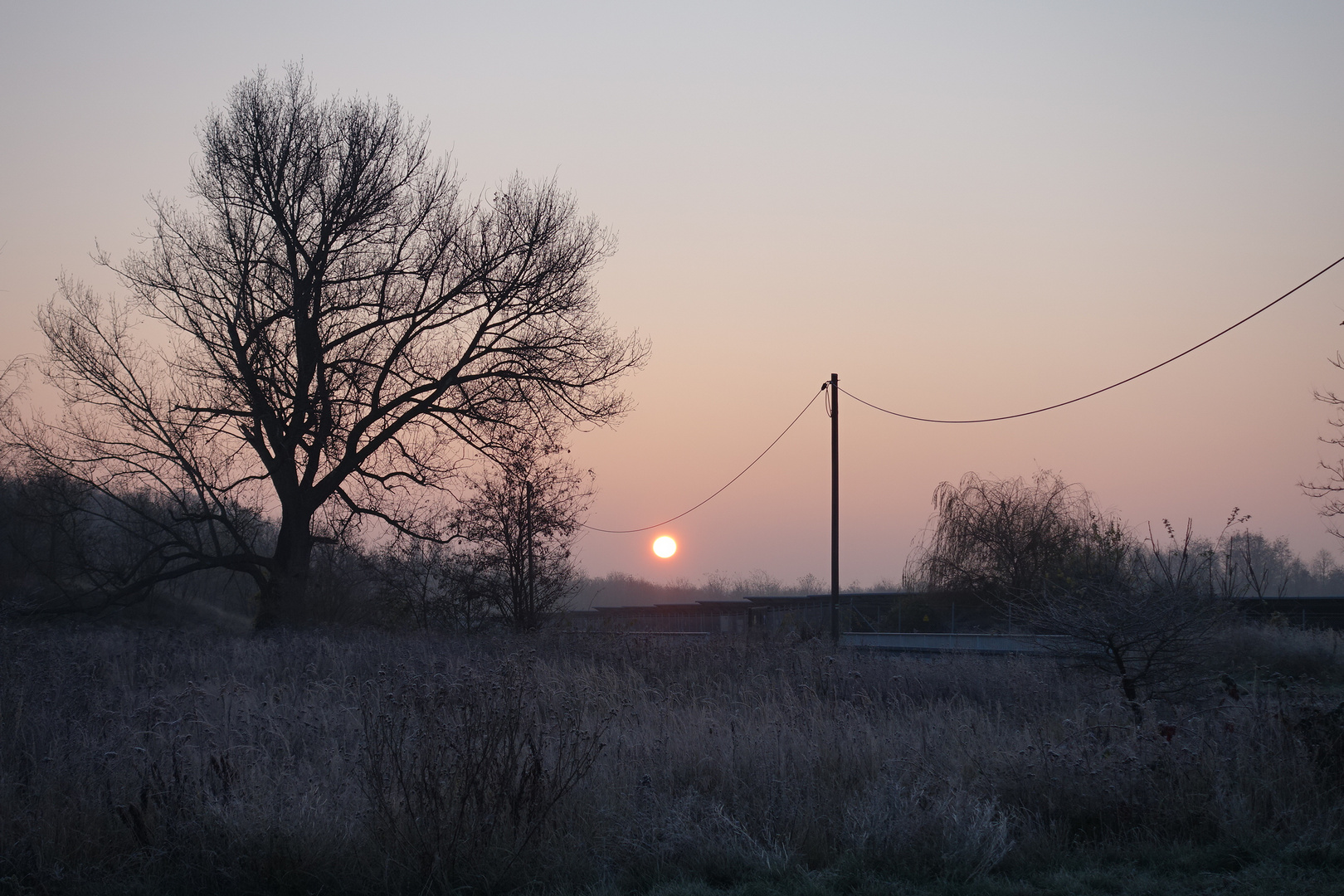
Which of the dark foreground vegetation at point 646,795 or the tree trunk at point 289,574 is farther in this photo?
the tree trunk at point 289,574

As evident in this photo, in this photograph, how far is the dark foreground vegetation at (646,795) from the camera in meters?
5.20

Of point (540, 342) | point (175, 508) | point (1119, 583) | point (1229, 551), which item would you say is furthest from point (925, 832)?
point (175, 508)

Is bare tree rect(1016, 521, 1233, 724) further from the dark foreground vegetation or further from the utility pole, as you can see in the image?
the utility pole

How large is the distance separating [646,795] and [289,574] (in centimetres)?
1975

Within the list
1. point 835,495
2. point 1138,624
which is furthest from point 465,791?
point 835,495

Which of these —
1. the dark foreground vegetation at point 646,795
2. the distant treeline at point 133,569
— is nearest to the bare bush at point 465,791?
the dark foreground vegetation at point 646,795

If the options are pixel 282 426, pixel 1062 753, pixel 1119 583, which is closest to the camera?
pixel 1062 753

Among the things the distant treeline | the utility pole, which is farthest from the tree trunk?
the utility pole

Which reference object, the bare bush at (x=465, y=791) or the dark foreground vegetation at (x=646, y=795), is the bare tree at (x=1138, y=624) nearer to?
the dark foreground vegetation at (x=646, y=795)

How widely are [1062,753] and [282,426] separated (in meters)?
20.3

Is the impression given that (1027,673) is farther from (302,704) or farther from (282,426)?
(282,426)

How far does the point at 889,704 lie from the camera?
10469 millimetres

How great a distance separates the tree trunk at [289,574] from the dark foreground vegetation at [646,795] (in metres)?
13.8

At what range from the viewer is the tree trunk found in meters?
22.8
